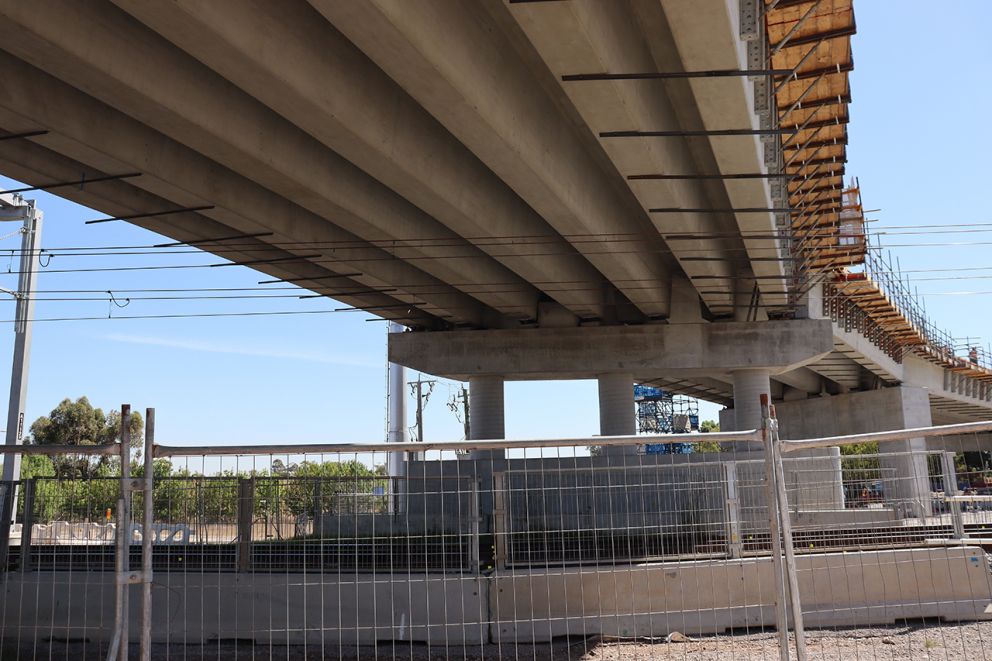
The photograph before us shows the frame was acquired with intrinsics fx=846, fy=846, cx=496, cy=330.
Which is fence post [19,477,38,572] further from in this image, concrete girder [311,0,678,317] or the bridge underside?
concrete girder [311,0,678,317]

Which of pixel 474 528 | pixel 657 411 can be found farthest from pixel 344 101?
pixel 657 411

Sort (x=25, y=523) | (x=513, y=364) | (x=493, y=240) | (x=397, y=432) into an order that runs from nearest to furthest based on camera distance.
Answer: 1. (x=25, y=523)
2. (x=493, y=240)
3. (x=513, y=364)
4. (x=397, y=432)

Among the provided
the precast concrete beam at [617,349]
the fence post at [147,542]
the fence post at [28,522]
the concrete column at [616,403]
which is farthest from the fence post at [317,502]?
the concrete column at [616,403]

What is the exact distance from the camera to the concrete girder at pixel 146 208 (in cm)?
1191

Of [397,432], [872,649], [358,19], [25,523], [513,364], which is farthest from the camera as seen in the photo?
[397,432]

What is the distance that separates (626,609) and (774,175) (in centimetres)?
686

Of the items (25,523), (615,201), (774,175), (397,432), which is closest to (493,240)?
(615,201)

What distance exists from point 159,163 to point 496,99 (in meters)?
5.19

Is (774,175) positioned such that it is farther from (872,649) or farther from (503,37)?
(872,649)

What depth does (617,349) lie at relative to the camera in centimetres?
2364

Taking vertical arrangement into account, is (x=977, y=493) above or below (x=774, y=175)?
below

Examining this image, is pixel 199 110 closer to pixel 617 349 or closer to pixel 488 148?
pixel 488 148

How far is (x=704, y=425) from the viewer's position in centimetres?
11706

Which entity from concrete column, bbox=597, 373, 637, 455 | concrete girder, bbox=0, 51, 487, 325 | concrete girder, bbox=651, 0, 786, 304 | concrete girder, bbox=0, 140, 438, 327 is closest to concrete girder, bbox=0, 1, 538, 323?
concrete girder, bbox=0, 51, 487, 325
